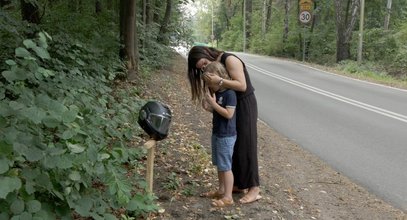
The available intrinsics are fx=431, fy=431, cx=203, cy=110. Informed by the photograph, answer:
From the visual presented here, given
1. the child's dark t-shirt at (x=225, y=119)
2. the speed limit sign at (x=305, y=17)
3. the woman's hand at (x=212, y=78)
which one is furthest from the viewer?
the speed limit sign at (x=305, y=17)

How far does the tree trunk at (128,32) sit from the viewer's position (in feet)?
37.0

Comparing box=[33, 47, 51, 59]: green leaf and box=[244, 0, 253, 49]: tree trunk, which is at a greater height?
box=[33, 47, 51, 59]: green leaf

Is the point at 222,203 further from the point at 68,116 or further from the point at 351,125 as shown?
the point at 351,125

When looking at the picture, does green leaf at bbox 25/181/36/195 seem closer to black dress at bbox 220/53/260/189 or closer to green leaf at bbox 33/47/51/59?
green leaf at bbox 33/47/51/59

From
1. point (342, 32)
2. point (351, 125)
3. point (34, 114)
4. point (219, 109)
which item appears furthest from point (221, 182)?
point (342, 32)

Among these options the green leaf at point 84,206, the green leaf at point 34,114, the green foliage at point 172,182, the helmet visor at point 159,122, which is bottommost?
the green foliage at point 172,182

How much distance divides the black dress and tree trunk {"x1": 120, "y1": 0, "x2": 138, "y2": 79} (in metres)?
7.08

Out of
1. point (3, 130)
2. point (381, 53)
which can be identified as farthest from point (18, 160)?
point (381, 53)

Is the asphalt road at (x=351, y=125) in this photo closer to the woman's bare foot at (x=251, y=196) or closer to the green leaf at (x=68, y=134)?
the woman's bare foot at (x=251, y=196)

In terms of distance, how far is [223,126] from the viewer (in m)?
4.62

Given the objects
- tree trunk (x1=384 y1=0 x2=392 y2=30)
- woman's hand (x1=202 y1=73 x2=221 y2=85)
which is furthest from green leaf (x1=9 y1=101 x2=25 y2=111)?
tree trunk (x1=384 y1=0 x2=392 y2=30)

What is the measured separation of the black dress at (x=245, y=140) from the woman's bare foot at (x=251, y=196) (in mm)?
57

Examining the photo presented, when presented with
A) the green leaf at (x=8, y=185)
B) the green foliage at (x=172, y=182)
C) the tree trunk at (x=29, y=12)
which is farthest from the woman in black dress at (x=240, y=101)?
the tree trunk at (x=29, y=12)

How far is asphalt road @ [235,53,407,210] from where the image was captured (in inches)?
274
